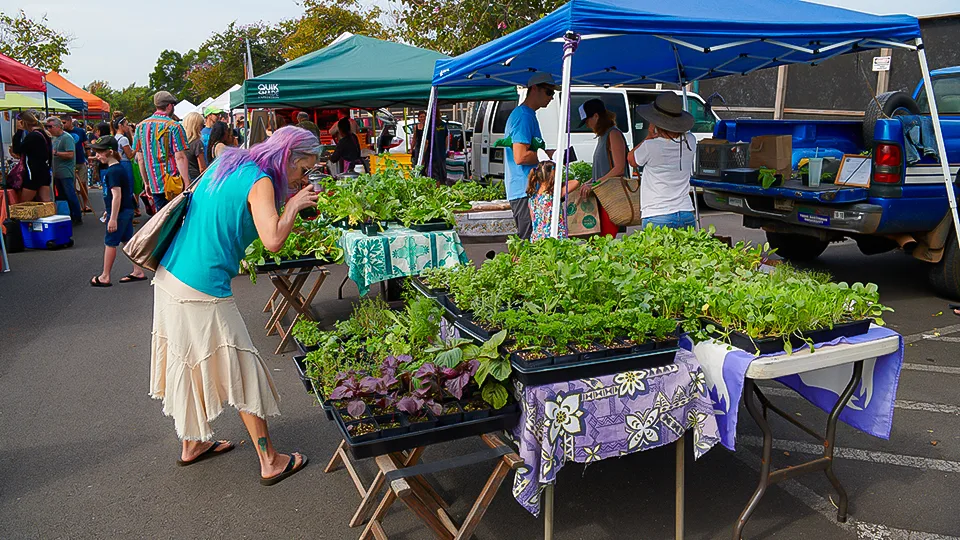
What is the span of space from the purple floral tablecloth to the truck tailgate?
4038 millimetres

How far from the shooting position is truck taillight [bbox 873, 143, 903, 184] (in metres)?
5.96

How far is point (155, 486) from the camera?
357cm

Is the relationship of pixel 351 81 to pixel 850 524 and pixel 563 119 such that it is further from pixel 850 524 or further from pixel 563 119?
pixel 850 524

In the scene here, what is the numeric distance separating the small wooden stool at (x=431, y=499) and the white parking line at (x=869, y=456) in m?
1.89

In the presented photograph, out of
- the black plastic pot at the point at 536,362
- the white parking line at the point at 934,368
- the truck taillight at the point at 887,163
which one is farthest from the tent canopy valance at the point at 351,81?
the black plastic pot at the point at 536,362

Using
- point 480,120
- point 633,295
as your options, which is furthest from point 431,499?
point 480,120

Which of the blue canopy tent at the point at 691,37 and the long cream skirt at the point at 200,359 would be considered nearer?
the long cream skirt at the point at 200,359

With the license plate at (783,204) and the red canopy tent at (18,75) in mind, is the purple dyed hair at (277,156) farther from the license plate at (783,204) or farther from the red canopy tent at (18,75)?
the red canopy tent at (18,75)

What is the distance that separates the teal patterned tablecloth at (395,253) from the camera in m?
4.93

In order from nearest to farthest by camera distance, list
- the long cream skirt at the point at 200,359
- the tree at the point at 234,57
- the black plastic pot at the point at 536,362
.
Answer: the black plastic pot at the point at 536,362 → the long cream skirt at the point at 200,359 → the tree at the point at 234,57

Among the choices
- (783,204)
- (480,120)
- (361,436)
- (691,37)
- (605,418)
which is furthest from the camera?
(480,120)

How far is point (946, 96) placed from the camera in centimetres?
717

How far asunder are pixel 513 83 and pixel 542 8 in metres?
6.76

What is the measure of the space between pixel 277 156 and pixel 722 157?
18.2 ft
